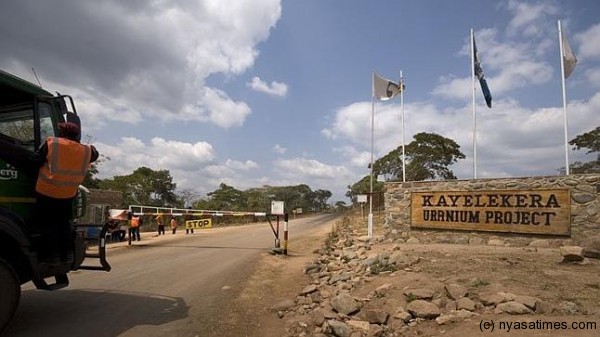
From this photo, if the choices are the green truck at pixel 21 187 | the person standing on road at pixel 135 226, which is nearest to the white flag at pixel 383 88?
the person standing on road at pixel 135 226

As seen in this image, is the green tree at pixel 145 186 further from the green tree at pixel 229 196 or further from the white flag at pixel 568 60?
the white flag at pixel 568 60

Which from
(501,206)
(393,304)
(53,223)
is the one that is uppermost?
(501,206)

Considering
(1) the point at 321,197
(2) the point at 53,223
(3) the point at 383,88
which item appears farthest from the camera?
(1) the point at 321,197

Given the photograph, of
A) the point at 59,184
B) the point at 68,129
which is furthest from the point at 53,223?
the point at 68,129

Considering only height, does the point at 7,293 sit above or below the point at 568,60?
below

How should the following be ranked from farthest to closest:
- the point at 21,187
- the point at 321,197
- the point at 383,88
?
the point at 321,197, the point at 383,88, the point at 21,187

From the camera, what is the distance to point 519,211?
12219 mm

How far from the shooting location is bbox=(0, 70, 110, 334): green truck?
5.27 metres

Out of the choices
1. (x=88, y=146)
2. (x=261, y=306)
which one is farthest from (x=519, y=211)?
(x=88, y=146)

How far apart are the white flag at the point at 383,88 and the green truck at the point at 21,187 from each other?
13.8 m

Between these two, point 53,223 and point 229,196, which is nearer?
point 53,223

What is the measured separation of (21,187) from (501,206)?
11563 mm

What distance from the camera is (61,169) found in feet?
18.9

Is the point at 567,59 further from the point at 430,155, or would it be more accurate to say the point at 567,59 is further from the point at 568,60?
the point at 430,155
